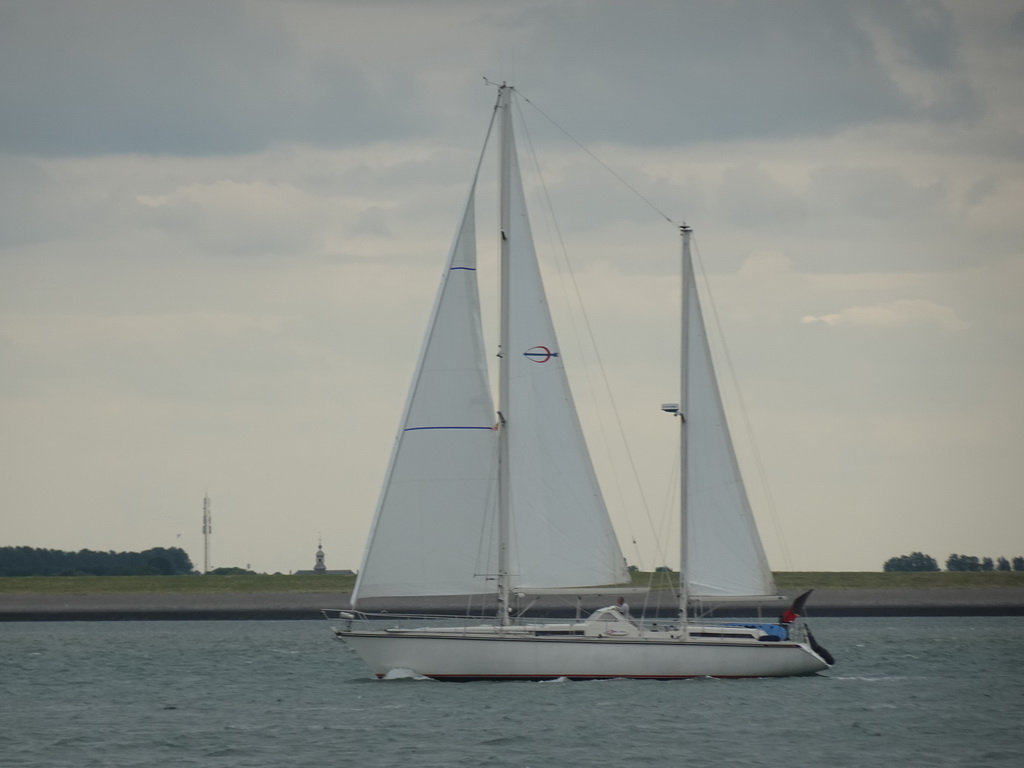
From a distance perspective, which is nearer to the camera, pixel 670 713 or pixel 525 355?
pixel 670 713

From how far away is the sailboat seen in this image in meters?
46.2

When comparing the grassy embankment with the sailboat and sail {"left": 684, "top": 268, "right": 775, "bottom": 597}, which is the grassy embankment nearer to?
sail {"left": 684, "top": 268, "right": 775, "bottom": 597}

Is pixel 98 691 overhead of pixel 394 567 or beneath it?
beneath

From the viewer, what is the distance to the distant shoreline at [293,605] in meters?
113

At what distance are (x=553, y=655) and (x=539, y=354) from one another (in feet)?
27.5

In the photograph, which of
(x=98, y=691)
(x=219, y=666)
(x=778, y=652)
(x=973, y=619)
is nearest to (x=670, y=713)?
(x=778, y=652)

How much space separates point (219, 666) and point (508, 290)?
23354 millimetres

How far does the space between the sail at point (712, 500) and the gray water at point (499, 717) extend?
3046mm

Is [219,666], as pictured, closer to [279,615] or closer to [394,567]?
[394,567]

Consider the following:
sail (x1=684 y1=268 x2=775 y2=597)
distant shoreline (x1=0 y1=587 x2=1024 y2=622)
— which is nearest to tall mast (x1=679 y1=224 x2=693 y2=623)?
sail (x1=684 y1=268 x2=775 y2=597)

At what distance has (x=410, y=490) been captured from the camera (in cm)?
4675

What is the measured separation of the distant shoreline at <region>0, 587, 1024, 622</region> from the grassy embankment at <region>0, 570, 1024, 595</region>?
10.3 feet

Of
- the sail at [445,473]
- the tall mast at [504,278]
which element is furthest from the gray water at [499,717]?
the tall mast at [504,278]

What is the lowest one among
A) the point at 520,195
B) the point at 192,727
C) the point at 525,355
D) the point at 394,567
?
the point at 192,727
